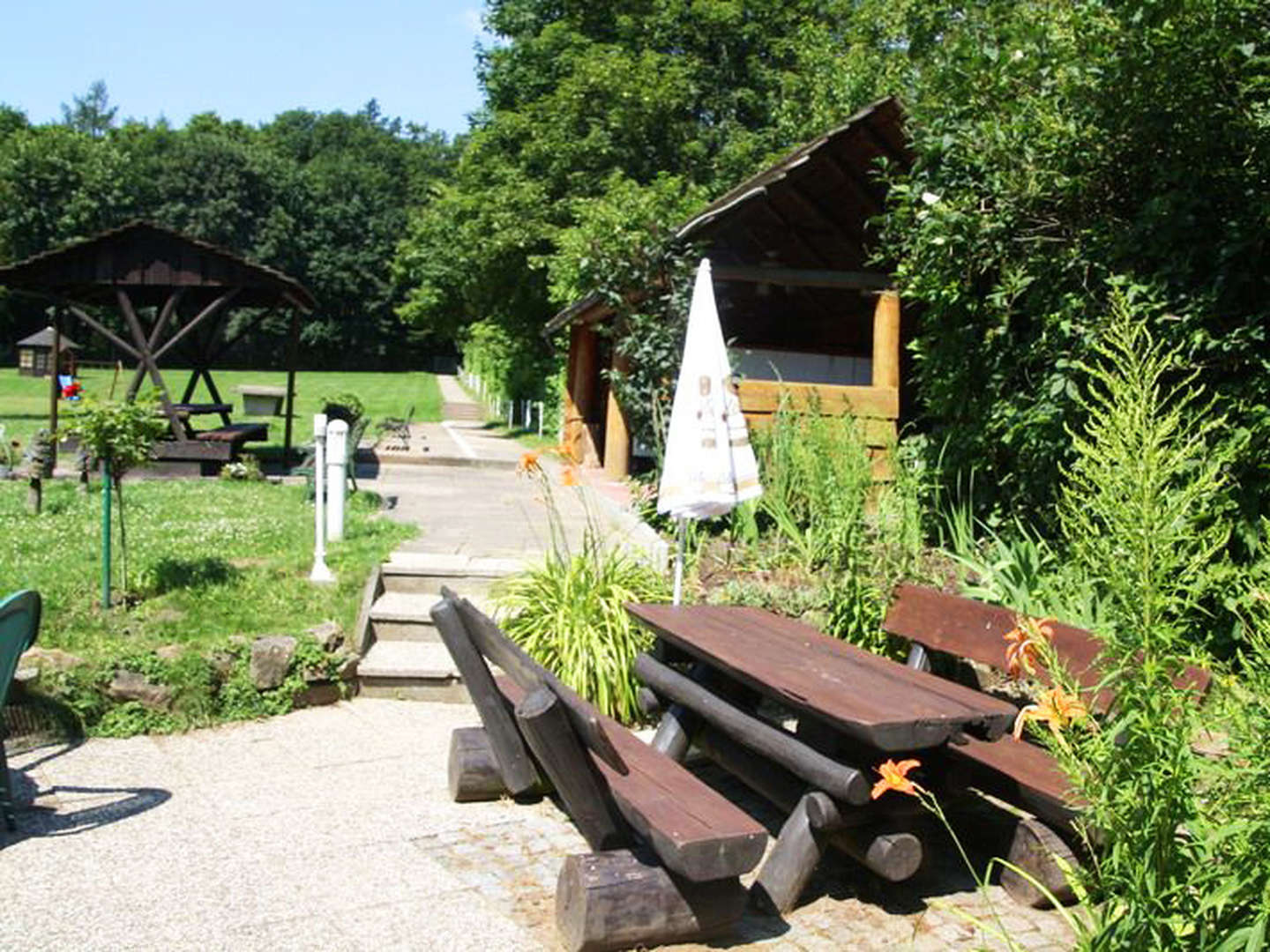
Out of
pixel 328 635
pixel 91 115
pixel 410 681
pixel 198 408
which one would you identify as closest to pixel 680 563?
pixel 410 681

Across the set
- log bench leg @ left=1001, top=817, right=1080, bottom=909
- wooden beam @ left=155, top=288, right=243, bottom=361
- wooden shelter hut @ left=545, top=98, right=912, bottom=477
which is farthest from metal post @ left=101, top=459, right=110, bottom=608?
wooden beam @ left=155, top=288, right=243, bottom=361

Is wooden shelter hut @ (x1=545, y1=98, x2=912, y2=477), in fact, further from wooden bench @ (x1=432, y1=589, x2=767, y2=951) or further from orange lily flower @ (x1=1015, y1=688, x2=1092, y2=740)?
orange lily flower @ (x1=1015, y1=688, x2=1092, y2=740)

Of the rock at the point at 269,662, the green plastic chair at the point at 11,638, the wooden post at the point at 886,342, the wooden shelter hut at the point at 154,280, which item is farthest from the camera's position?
the wooden shelter hut at the point at 154,280

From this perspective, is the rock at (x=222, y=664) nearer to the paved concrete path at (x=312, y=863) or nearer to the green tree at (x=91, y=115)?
the paved concrete path at (x=312, y=863)

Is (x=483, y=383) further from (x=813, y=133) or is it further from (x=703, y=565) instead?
(x=703, y=565)

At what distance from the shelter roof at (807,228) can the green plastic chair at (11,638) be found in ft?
23.0

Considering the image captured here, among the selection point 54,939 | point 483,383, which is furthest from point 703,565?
point 483,383

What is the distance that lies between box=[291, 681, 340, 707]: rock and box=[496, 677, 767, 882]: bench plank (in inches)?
112

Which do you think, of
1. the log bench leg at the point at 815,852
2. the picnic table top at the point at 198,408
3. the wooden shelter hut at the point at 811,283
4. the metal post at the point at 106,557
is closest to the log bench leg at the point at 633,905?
the log bench leg at the point at 815,852

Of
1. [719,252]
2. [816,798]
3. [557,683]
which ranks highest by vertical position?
[719,252]

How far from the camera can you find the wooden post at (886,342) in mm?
11633

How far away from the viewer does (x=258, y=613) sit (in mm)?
6844

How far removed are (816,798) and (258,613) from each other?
4.16m

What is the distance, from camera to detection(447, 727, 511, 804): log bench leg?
4.95 m
